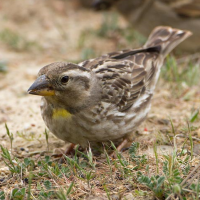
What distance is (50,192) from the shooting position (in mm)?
3422

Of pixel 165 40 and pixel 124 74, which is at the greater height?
pixel 165 40

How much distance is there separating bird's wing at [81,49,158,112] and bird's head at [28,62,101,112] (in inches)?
8.5

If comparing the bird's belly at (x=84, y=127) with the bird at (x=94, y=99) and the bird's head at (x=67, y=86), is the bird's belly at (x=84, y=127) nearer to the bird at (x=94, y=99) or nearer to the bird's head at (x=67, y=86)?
the bird at (x=94, y=99)

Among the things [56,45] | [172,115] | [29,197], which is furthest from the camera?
[56,45]

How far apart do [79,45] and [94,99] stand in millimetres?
4233

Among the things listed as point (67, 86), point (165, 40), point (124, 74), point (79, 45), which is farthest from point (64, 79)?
point (79, 45)

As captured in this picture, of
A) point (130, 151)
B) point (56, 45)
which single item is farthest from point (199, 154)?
point (56, 45)

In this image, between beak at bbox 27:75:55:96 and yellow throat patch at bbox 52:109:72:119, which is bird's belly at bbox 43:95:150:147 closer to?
yellow throat patch at bbox 52:109:72:119

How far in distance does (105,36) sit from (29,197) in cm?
639

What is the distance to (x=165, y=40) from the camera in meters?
5.98

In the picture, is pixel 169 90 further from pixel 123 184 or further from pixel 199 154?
pixel 123 184

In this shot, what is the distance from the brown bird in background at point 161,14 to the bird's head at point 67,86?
4.31m

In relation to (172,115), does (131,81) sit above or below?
above

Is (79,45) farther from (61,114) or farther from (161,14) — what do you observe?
(61,114)
